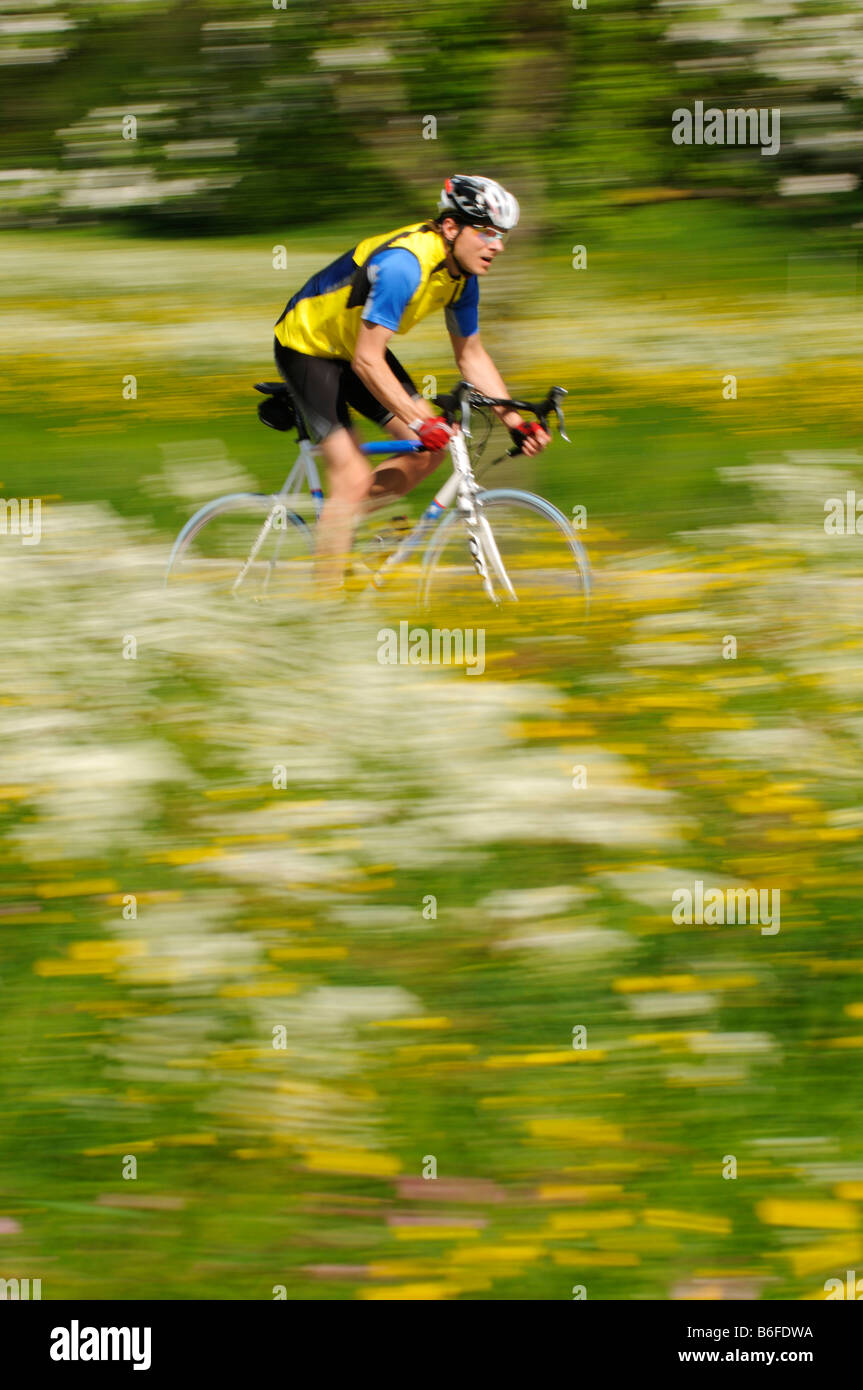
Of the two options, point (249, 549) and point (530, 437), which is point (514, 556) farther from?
point (249, 549)

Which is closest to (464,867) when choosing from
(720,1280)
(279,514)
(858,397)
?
(720,1280)

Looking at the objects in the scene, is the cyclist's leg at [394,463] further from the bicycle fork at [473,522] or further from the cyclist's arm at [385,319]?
the cyclist's arm at [385,319]

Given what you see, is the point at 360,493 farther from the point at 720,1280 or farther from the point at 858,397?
the point at 858,397

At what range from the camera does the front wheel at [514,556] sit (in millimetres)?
6809

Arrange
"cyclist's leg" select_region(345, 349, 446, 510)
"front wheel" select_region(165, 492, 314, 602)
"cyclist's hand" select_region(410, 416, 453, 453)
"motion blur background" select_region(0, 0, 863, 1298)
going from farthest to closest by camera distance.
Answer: "front wheel" select_region(165, 492, 314, 602)
"cyclist's leg" select_region(345, 349, 446, 510)
"cyclist's hand" select_region(410, 416, 453, 453)
"motion blur background" select_region(0, 0, 863, 1298)

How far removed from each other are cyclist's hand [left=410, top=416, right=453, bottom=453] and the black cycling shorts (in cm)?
26

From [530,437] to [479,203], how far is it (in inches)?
36.7

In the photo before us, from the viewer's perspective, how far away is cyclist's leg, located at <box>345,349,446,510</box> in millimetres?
6848

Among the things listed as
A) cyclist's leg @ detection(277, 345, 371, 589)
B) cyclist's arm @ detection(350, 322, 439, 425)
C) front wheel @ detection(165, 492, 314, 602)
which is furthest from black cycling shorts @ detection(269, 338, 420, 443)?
front wheel @ detection(165, 492, 314, 602)

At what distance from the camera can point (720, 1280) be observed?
3.71 meters

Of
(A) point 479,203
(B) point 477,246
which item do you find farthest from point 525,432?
(A) point 479,203

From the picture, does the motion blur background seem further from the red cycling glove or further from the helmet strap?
the helmet strap

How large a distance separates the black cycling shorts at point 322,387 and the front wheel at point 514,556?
0.57m

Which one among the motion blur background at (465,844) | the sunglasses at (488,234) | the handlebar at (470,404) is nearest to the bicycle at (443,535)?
the handlebar at (470,404)
